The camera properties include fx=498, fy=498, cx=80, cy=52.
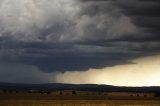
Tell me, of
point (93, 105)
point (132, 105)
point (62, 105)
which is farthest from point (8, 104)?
point (132, 105)

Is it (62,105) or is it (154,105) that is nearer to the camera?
(62,105)


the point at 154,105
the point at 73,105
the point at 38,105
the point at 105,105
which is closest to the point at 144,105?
the point at 154,105

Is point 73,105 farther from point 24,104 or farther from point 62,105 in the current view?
point 24,104

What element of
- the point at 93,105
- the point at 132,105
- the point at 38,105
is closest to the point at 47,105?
the point at 38,105

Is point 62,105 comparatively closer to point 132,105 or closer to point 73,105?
point 73,105

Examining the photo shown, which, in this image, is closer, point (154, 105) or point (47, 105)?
point (47, 105)

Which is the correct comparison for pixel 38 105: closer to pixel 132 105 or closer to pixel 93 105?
pixel 93 105

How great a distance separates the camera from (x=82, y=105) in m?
102

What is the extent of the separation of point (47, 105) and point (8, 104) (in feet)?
25.9

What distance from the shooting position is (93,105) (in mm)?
104688

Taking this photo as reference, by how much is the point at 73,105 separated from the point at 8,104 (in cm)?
1330

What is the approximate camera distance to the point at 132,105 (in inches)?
4272

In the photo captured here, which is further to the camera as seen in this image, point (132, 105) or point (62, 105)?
point (132, 105)

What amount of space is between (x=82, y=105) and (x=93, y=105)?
10.6ft
